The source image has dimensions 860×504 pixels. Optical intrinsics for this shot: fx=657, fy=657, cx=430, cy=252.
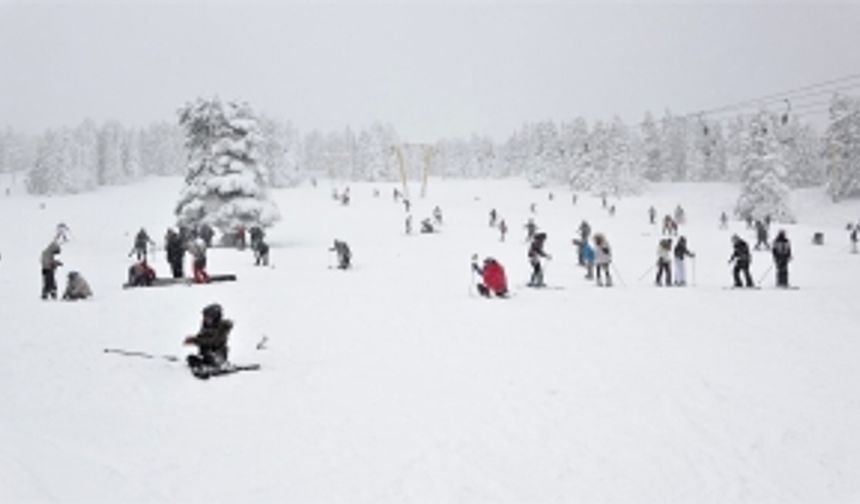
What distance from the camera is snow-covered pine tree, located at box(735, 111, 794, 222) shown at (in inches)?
2478

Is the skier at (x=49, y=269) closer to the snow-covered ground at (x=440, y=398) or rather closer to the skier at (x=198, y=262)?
the snow-covered ground at (x=440, y=398)

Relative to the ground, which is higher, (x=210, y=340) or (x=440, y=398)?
(x=210, y=340)

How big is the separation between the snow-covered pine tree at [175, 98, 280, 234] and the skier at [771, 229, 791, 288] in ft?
95.0

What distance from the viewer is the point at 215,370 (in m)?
10.7

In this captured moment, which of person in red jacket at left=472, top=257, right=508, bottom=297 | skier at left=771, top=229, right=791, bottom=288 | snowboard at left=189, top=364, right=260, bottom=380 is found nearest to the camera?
snowboard at left=189, top=364, right=260, bottom=380

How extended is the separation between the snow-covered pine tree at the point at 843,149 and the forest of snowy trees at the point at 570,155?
12 centimetres

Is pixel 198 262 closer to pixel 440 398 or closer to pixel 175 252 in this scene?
pixel 175 252

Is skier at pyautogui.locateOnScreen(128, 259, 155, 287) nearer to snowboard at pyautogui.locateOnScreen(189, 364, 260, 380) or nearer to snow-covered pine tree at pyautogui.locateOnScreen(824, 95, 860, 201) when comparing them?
snowboard at pyautogui.locateOnScreen(189, 364, 260, 380)

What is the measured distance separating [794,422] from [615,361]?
3.34 meters

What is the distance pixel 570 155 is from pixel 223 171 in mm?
70803

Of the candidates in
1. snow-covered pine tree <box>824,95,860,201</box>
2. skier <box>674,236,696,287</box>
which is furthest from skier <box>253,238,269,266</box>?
snow-covered pine tree <box>824,95,860,201</box>

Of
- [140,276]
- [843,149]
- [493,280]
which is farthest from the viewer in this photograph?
[843,149]

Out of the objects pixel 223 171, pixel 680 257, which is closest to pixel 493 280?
pixel 680 257

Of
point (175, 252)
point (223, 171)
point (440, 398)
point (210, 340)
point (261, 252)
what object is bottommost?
point (440, 398)
